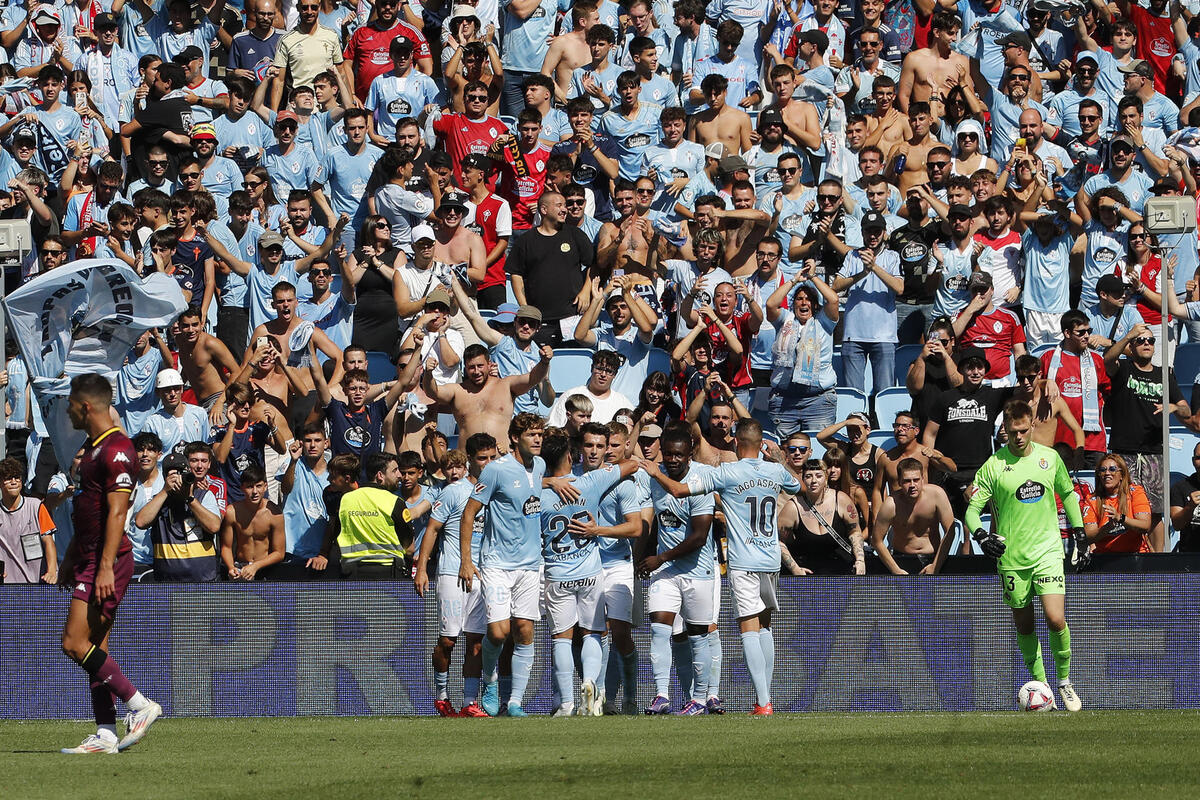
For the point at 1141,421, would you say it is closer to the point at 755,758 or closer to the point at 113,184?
the point at 755,758

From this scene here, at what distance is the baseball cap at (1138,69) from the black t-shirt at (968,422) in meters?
6.06

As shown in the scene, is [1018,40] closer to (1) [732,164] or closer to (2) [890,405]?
(1) [732,164]

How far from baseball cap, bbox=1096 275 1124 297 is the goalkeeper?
5218 mm

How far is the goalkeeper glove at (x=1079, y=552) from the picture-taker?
12836 millimetres

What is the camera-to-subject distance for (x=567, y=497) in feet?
44.0

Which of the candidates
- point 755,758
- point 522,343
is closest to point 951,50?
point 522,343

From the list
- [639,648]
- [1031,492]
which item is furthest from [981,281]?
[639,648]

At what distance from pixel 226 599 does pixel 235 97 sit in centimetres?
805

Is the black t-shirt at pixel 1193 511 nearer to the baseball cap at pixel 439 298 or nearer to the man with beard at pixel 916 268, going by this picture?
the man with beard at pixel 916 268

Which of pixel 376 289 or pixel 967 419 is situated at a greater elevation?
pixel 376 289

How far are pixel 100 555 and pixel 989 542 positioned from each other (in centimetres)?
600

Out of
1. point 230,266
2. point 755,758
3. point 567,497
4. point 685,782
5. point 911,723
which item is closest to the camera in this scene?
point 685,782

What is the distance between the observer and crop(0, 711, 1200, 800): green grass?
852 cm

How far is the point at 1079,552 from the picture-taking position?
44.0ft
